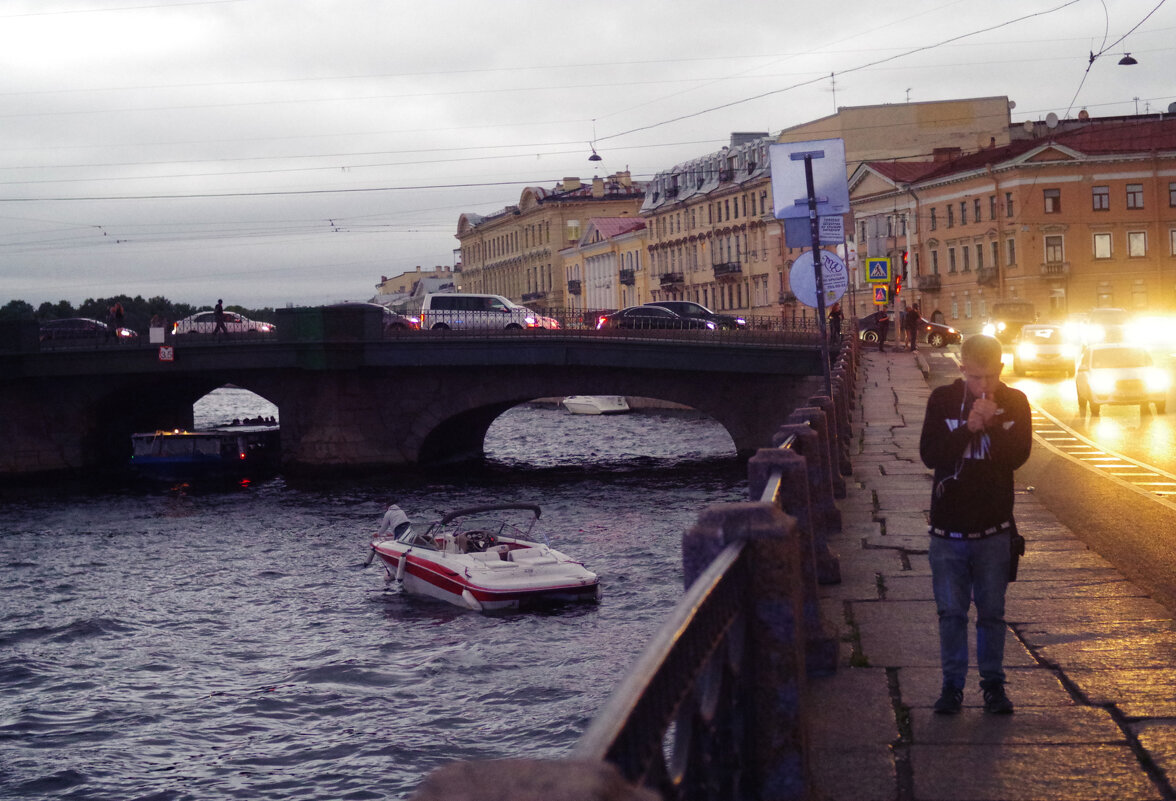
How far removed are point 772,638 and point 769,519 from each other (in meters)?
0.37

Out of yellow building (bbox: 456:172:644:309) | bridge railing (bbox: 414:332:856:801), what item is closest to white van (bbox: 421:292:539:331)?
bridge railing (bbox: 414:332:856:801)

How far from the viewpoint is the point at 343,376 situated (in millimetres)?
49344

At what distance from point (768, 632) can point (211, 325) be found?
53.4 metres

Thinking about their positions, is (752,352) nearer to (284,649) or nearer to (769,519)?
(284,649)

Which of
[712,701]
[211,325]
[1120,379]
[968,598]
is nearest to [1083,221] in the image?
[211,325]

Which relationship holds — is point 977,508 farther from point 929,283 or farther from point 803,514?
point 929,283

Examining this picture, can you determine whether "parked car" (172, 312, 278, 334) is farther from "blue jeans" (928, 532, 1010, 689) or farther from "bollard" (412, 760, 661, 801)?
"bollard" (412, 760, 661, 801)

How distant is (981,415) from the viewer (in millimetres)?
5777

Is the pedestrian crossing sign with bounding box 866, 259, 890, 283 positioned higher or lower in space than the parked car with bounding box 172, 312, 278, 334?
lower

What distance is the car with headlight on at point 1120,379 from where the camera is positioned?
1124 inches

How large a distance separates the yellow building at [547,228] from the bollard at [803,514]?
10271 centimetres

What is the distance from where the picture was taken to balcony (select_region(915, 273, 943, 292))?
79.7m

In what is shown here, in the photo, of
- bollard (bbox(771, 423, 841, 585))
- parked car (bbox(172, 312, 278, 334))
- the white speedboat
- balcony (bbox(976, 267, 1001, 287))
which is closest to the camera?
bollard (bbox(771, 423, 841, 585))

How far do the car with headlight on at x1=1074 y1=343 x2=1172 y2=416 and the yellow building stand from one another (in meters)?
81.6
